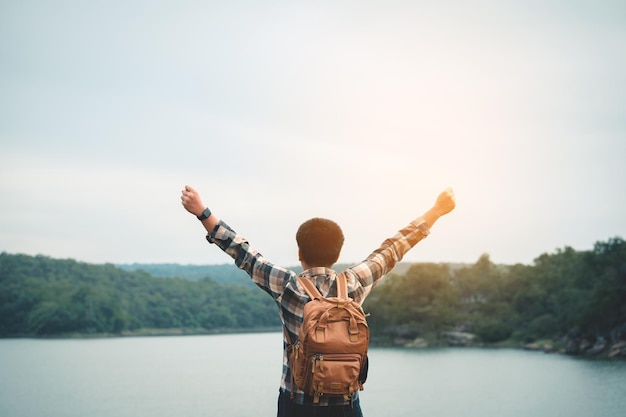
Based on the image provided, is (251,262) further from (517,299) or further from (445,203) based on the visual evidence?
(517,299)

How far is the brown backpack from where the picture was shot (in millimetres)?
2400

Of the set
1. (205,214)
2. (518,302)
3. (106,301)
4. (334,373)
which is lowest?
(334,373)

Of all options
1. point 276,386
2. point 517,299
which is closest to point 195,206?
point 276,386

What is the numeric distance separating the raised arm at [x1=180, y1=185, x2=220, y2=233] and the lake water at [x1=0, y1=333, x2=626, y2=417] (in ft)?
84.3

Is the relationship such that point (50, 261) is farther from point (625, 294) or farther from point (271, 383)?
point (625, 294)

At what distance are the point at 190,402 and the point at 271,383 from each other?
9471 mm

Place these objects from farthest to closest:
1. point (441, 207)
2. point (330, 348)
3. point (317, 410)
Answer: point (441, 207)
point (317, 410)
point (330, 348)

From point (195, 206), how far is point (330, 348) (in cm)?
76

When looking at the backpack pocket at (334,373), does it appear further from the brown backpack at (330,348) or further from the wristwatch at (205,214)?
the wristwatch at (205,214)

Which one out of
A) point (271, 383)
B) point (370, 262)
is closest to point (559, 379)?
point (271, 383)

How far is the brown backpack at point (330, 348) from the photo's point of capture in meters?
2.40

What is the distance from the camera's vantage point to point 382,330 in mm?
76562

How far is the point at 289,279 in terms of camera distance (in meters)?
2.60

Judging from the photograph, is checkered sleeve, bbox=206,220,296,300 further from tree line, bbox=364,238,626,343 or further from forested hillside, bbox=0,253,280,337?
forested hillside, bbox=0,253,280,337
